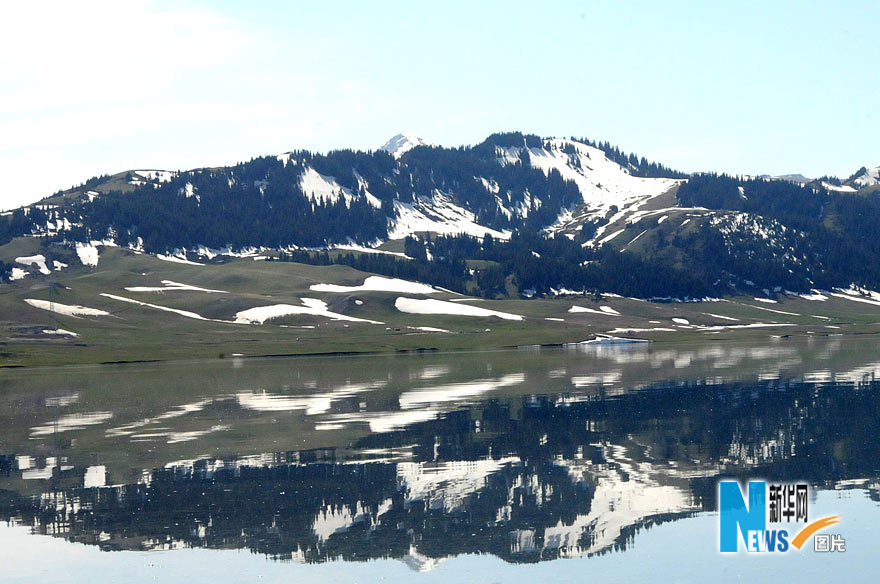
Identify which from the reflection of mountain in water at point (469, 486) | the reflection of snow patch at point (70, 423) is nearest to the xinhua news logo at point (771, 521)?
the reflection of mountain in water at point (469, 486)

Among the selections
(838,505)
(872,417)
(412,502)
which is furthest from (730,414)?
(412,502)

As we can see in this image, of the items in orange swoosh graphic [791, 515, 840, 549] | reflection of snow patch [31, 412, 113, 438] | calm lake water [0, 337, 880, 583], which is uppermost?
orange swoosh graphic [791, 515, 840, 549]

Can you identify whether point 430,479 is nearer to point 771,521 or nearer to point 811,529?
point 771,521

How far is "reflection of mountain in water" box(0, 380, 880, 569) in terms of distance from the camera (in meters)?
34.8

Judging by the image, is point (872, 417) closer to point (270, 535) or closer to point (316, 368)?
point (270, 535)

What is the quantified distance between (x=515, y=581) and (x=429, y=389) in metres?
62.3

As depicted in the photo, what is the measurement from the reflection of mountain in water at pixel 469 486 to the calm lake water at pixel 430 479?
0.14m

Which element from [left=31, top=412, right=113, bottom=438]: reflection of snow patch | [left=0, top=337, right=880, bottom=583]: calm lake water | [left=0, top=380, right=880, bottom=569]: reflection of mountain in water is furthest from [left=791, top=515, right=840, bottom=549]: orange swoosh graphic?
[left=31, top=412, right=113, bottom=438]: reflection of snow patch

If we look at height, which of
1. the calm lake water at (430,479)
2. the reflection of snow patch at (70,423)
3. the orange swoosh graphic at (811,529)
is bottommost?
the reflection of snow patch at (70,423)

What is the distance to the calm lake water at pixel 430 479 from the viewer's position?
31625 millimetres

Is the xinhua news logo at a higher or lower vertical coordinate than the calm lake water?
higher

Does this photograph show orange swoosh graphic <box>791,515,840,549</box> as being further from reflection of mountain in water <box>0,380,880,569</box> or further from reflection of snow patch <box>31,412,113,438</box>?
reflection of snow patch <box>31,412,113,438</box>

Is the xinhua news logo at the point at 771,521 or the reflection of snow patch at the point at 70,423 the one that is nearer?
the xinhua news logo at the point at 771,521

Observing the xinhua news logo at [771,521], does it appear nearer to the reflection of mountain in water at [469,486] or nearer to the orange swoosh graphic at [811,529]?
the orange swoosh graphic at [811,529]
